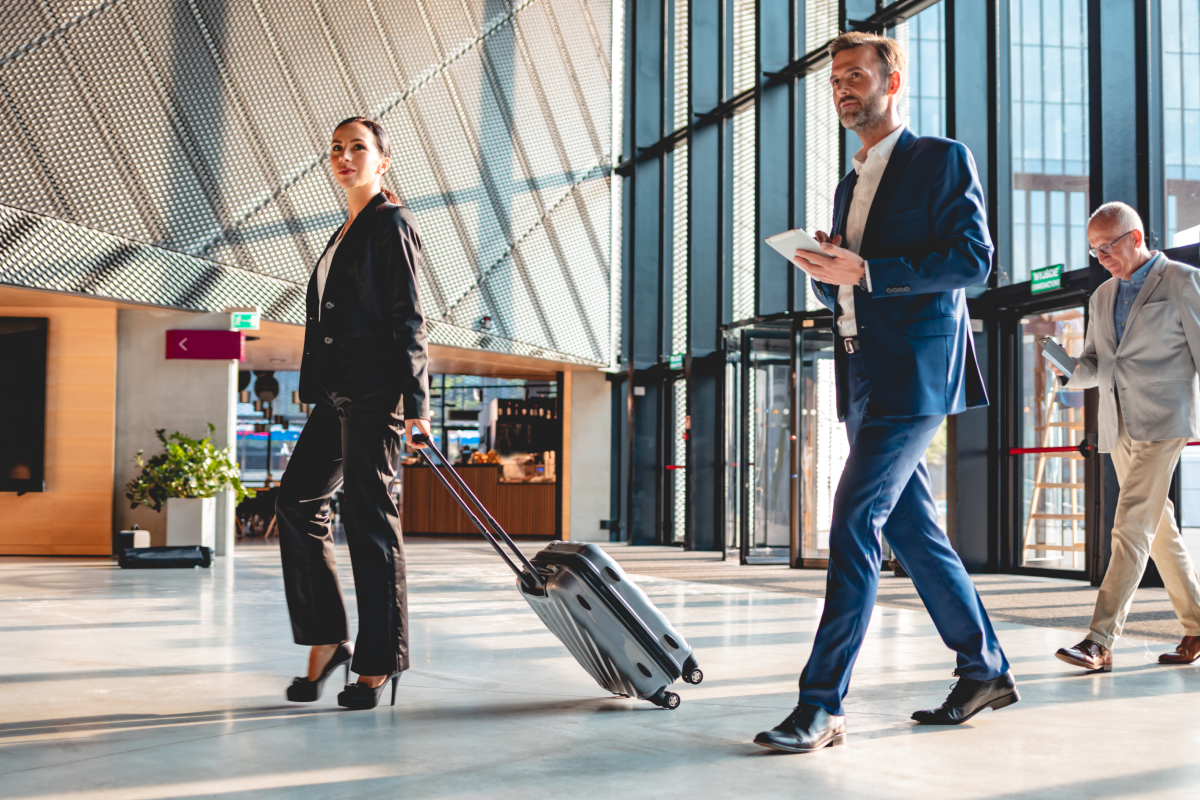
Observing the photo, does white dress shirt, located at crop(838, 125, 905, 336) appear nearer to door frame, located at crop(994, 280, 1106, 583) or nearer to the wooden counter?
door frame, located at crop(994, 280, 1106, 583)

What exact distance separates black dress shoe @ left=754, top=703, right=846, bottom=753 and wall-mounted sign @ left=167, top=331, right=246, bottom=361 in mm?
8454

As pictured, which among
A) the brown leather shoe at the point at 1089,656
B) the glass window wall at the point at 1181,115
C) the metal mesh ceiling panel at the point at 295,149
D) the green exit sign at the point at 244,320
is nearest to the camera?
the brown leather shoe at the point at 1089,656

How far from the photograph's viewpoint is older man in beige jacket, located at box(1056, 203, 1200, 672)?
3.21 m

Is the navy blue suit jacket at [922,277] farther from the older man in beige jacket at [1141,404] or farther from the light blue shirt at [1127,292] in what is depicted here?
the light blue shirt at [1127,292]

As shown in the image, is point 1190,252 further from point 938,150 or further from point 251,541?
point 251,541

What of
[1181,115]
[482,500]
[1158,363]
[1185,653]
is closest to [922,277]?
[1158,363]

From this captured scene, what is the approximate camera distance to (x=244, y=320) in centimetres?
955

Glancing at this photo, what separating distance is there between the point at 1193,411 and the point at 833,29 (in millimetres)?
7754

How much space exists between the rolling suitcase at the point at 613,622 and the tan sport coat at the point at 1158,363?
5.59 ft

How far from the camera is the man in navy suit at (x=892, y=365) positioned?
2164mm

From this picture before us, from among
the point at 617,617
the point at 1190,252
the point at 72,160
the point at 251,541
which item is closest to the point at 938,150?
the point at 617,617

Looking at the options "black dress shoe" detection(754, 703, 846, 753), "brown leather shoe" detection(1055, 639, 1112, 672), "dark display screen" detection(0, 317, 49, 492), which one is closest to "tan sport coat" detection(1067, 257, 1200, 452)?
"brown leather shoe" detection(1055, 639, 1112, 672)

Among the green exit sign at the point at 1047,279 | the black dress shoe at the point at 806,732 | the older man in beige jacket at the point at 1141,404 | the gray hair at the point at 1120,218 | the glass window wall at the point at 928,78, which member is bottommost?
the black dress shoe at the point at 806,732

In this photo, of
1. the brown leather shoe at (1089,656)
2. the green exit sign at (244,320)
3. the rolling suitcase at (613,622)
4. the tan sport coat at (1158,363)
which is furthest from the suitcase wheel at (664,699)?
the green exit sign at (244,320)
